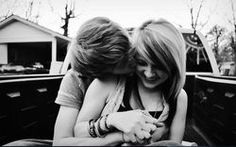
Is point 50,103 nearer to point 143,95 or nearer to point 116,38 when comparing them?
point 143,95

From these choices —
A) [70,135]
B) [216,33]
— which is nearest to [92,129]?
[70,135]

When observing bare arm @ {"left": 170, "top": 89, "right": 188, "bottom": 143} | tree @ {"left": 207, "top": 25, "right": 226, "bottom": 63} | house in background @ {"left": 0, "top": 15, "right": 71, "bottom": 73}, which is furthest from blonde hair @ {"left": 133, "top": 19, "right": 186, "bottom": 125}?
tree @ {"left": 207, "top": 25, "right": 226, "bottom": 63}

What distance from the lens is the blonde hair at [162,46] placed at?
128 centimetres

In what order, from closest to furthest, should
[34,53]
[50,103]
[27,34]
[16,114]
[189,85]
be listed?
[16,114] < [50,103] < [189,85] < [27,34] < [34,53]

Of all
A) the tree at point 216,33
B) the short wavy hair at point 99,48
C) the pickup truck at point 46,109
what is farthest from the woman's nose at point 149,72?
the tree at point 216,33

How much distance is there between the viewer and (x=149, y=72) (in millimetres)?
1301

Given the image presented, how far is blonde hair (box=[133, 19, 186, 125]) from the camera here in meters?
1.28

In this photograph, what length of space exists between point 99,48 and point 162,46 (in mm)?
369

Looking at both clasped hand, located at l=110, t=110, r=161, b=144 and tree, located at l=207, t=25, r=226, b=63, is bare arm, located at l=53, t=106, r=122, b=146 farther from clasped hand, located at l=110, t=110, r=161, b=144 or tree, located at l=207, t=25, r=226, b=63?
tree, located at l=207, t=25, r=226, b=63

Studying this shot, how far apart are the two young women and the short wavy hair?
0.28 feet

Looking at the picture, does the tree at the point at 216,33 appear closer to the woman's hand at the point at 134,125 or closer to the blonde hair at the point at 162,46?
the blonde hair at the point at 162,46

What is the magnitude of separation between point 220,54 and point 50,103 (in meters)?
34.5

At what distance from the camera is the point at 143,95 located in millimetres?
1549

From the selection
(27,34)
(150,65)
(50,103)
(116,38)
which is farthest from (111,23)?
(27,34)
